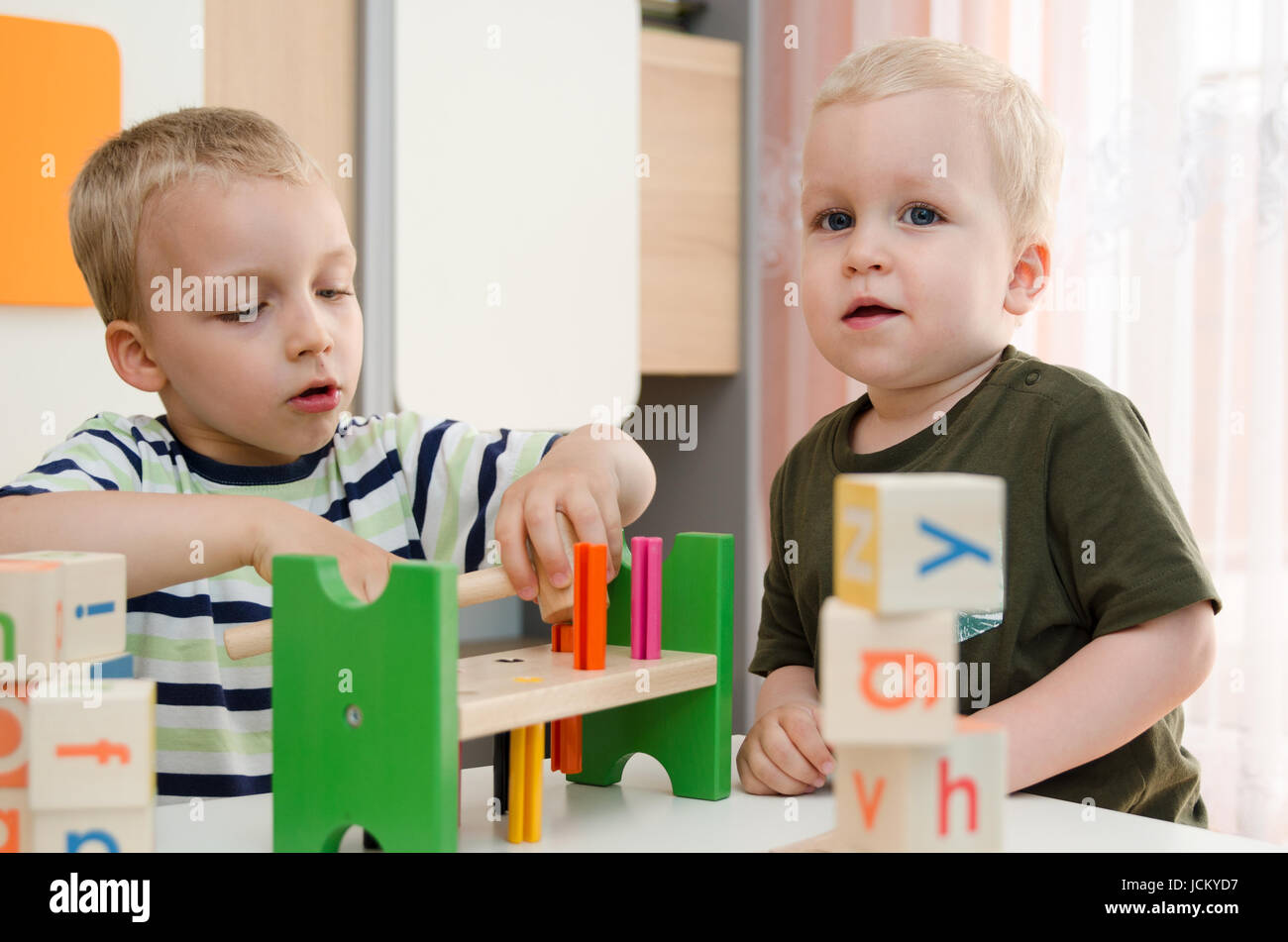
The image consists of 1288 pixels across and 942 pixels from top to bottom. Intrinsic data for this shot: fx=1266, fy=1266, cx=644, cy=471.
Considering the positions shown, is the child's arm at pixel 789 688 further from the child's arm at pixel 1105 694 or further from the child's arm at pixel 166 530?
the child's arm at pixel 166 530

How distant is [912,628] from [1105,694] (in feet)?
1.23

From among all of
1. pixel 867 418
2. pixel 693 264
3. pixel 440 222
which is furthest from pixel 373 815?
pixel 693 264

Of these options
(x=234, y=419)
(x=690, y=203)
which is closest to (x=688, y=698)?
(x=234, y=419)

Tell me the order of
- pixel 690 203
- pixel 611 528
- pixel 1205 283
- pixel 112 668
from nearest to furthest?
pixel 112 668 → pixel 611 528 → pixel 1205 283 → pixel 690 203

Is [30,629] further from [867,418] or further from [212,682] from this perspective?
[867,418]

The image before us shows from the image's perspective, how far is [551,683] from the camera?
58cm

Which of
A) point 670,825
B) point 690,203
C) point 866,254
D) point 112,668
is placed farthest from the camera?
point 690,203

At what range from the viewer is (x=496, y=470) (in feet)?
3.27

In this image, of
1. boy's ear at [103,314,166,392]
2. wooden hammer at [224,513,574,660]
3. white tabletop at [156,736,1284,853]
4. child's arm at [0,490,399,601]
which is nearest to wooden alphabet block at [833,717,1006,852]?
white tabletop at [156,736,1284,853]

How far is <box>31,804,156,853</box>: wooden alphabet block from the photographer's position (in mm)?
454

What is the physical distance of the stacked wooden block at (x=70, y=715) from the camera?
449 mm

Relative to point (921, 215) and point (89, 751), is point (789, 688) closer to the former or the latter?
point (921, 215)

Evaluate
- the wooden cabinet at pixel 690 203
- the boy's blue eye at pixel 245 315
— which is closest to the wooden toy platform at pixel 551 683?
the boy's blue eye at pixel 245 315

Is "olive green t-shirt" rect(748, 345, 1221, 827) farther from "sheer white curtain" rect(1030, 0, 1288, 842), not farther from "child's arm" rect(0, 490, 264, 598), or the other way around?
"sheer white curtain" rect(1030, 0, 1288, 842)
